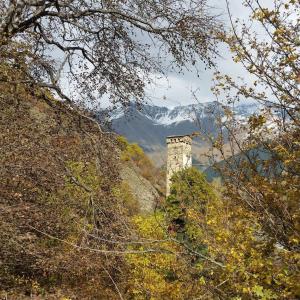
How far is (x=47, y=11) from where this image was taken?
23.7 feet

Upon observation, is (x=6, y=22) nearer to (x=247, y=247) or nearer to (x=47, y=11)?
(x=47, y=11)

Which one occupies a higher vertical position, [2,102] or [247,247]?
[2,102]

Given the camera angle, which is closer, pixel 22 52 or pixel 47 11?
pixel 22 52

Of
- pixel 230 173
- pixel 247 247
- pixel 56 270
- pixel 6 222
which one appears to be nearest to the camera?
pixel 247 247

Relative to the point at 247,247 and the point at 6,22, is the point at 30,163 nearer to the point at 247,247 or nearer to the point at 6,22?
the point at 6,22

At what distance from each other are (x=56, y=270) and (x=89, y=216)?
1134mm

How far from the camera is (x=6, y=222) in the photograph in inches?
248

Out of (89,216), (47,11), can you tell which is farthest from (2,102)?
(89,216)

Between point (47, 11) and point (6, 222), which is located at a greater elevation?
point (47, 11)

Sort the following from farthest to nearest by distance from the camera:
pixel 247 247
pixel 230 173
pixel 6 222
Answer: pixel 6 222 → pixel 230 173 → pixel 247 247

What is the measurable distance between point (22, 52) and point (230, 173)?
3.82 meters

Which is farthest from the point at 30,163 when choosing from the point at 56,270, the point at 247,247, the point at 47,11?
the point at 247,247

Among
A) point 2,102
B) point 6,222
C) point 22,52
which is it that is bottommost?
point 6,222

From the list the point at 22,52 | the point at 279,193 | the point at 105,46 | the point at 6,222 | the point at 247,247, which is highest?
the point at 105,46
